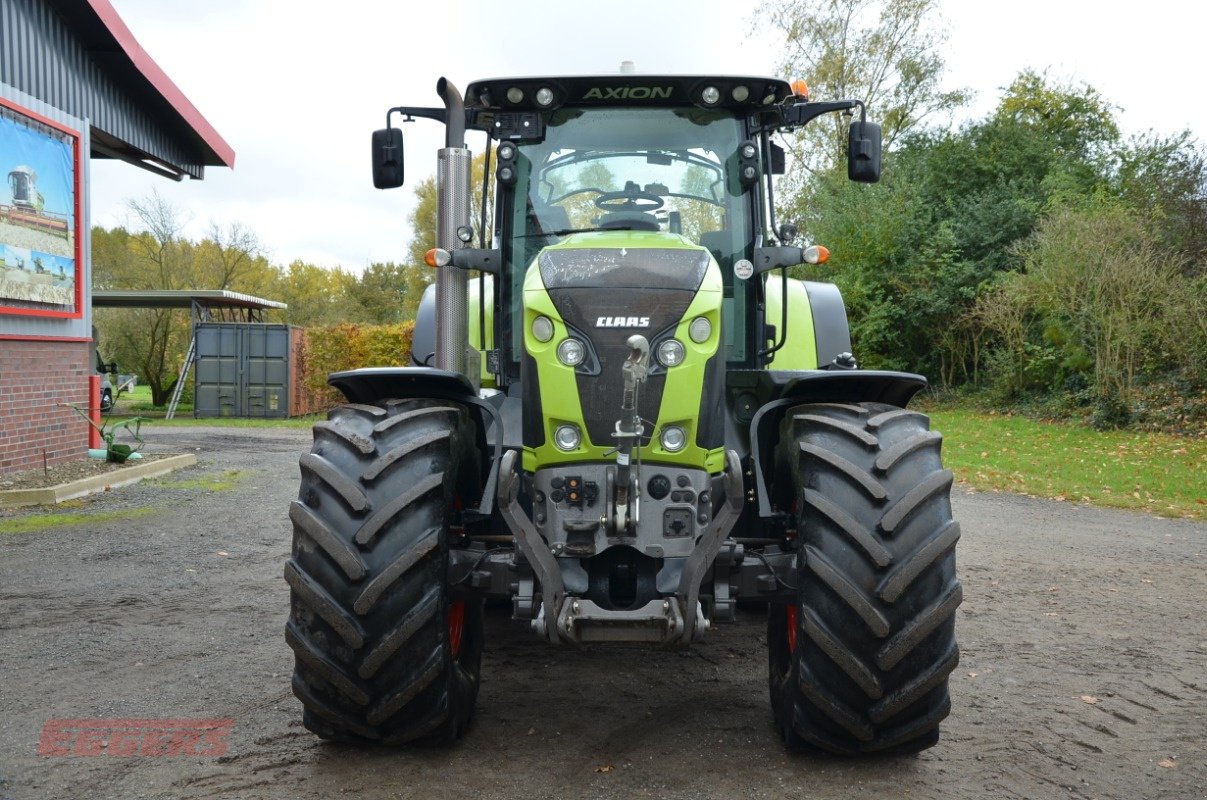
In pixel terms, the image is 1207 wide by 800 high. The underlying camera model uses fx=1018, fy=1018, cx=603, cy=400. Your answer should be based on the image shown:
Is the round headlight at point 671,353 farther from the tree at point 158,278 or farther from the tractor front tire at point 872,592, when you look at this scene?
the tree at point 158,278

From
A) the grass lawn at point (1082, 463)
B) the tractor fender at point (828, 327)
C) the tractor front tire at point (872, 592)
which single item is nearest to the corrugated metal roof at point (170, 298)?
the grass lawn at point (1082, 463)

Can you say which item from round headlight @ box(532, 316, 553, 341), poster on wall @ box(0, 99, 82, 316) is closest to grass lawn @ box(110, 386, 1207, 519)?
round headlight @ box(532, 316, 553, 341)

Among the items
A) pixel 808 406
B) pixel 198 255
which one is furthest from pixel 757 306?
pixel 198 255

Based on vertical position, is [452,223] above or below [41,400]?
above

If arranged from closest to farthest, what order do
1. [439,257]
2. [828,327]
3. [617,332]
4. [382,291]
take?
[617,332]
[439,257]
[828,327]
[382,291]

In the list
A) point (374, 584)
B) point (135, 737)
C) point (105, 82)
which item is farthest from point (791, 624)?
point (105, 82)

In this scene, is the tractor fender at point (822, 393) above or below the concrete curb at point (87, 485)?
above

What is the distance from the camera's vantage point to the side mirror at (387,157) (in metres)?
4.77

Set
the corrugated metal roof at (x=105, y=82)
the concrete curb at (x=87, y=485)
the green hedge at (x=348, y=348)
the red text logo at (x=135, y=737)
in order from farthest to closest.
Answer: the green hedge at (x=348, y=348)
the corrugated metal roof at (x=105, y=82)
the concrete curb at (x=87, y=485)
the red text logo at (x=135, y=737)

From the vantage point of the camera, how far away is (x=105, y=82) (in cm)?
1280

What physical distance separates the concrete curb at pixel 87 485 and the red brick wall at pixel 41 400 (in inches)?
26.4

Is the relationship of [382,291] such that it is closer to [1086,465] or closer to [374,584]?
[1086,465]

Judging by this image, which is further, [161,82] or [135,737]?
[161,82]

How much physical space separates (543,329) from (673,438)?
1.99 feet
